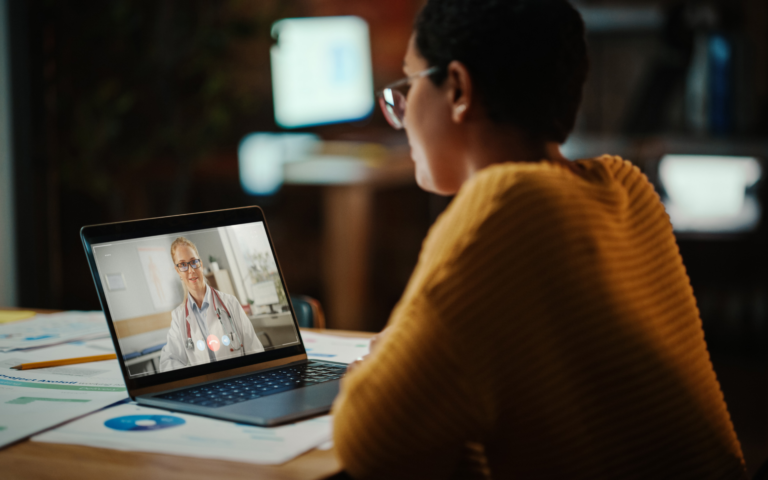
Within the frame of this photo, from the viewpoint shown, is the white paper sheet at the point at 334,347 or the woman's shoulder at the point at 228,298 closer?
the woman's shoulder at the point at 228,298

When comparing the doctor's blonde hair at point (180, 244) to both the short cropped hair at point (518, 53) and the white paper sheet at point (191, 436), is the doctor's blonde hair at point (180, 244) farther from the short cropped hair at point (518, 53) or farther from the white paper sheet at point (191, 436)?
the short cropped hair at point (518, 53)

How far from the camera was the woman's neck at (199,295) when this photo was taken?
0.95 metres

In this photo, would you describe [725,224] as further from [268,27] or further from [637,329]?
[637,329]

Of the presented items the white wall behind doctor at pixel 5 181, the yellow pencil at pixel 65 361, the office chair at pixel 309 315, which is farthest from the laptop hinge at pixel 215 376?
the white wall behind doctor at pixel 5 181

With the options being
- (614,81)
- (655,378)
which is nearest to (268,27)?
(614,81)

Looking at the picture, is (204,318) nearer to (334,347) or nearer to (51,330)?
(334,347)

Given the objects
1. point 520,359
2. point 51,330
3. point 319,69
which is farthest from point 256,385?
point 319,69

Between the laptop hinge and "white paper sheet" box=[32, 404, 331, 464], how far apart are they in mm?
47

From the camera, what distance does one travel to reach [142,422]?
792 millimetres

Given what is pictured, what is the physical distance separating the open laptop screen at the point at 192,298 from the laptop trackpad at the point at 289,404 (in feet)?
0.41

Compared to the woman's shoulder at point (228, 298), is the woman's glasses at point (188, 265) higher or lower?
higher

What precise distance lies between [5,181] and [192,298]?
1.76 metres

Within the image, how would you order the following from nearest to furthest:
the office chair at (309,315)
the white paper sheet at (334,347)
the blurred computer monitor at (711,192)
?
the white paper sheet at (334,347) → the office chair at (309,315) → the blurred computer monitor at (711,192)

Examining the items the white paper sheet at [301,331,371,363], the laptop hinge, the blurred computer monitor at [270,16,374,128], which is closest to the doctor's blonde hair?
→ the laptop hinge
